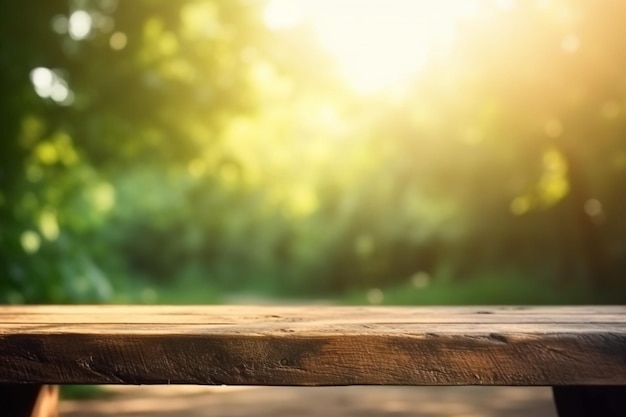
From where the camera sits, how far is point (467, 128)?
821 centimetres

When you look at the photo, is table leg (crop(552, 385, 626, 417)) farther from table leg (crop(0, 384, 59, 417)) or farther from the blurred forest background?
the blurred forest background

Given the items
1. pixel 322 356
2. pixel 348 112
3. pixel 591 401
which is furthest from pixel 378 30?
pixel 322 356

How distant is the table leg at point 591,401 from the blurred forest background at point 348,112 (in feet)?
15.1

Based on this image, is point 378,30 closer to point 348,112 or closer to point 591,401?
point 348,112

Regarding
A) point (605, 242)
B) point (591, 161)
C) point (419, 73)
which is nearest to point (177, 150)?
point (419, 73)

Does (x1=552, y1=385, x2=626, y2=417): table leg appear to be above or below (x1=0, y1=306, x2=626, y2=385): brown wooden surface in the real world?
below

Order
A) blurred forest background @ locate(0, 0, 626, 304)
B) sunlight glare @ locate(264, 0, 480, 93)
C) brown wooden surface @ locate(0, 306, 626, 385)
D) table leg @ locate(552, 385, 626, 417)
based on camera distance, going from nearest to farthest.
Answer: brown wooden surface @ locate(0, 306, 626, 385) < table leg @ locate(552, 385, 626, 417) < blurred forest background @ locate(0, 0, 626, 304) < sunlight glare @ locate(264, 0, 480, 93)

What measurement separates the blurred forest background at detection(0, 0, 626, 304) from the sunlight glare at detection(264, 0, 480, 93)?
0.02 metres

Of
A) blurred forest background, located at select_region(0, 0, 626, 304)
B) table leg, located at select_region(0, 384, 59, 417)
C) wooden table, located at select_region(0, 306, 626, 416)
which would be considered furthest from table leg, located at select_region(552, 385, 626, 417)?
blurred forest background, located at select_region(0, 0, 626, 304)

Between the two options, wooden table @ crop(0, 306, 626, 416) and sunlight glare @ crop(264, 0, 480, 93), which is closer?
wooden table @ crop(0, 306, 626, 416)

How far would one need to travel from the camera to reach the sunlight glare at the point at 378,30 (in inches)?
286

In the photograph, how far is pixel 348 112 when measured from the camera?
315 inches

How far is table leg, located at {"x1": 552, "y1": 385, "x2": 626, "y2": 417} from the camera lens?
161cm

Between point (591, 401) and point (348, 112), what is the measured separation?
645 cm
